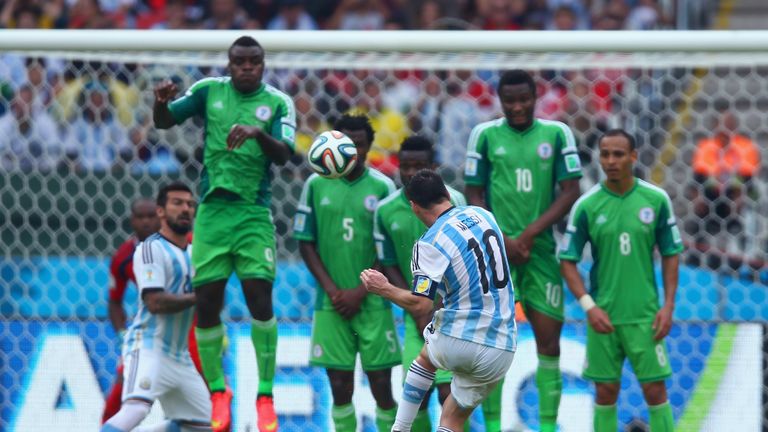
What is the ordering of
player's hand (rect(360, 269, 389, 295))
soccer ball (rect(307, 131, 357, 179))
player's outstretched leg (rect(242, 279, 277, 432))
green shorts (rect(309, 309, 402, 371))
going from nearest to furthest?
player's hand (rect(360, 269, 389, 295))
soccer ball (rect(307, 131, 357, 179))
player's outstretched leg (rect(242, 279, 277, 432))
green shorts (rect(309, 309, 402, 371))

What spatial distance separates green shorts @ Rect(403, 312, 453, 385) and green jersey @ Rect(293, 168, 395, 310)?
25cm

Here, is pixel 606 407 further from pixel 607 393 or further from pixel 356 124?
pixel 356 124

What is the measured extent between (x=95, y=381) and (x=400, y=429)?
3.06 meters

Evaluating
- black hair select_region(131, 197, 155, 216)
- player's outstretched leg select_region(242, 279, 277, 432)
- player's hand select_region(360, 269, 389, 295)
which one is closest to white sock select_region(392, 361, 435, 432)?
player's hand select_region(360, 269, 389, 295)

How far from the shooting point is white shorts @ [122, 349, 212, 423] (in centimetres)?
781

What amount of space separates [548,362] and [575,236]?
747mm

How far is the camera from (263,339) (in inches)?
308

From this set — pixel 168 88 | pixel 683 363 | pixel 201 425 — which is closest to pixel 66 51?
pixel 168 88

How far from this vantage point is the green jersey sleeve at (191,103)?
7.71 metres

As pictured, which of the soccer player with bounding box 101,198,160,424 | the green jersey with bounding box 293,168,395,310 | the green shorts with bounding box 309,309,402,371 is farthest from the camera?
the soccer player with bounding box 101,198,160,424

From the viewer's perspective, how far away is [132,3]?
519 inches

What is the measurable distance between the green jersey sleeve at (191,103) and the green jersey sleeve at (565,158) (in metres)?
2.03

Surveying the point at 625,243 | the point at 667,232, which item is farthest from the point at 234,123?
the point at 667,232

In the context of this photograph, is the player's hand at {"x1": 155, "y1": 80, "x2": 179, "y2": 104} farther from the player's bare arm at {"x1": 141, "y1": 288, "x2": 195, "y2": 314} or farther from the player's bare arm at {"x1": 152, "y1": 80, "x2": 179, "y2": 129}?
the player's bare arm at {"x1": 141, "y1": 288, "x2": 195, "y2": 314}
